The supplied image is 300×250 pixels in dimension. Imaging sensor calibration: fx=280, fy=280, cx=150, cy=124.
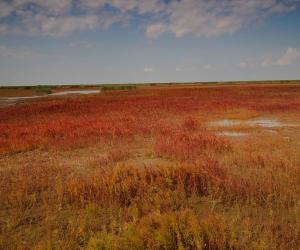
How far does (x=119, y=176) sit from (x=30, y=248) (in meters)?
2.79

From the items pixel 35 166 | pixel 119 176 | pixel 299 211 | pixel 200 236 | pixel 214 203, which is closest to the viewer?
pixel 200 236

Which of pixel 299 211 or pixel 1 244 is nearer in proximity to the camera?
pixel 1 244

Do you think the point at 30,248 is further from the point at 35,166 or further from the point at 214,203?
the point at 35,166

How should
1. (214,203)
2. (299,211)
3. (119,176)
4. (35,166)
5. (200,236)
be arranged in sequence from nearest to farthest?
(200,236) < (299,211) < (214,203) < (119,176) < (35,166)

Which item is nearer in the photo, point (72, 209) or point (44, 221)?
point (44, 221)

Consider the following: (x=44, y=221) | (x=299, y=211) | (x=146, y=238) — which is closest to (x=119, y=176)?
(x=44, y=221)

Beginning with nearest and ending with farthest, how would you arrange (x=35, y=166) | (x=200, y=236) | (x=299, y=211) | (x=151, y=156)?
(x=200, y=236)
(x=299, y=211)
(x=35, y=166)
(x=151, y=156)

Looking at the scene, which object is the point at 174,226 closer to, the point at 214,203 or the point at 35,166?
the point at 214,203

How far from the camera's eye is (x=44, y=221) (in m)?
4.84

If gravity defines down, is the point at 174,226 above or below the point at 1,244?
above

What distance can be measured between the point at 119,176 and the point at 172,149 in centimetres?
288

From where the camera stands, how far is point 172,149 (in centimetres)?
902

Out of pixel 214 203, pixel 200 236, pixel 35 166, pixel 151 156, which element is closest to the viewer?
pixel 200 236

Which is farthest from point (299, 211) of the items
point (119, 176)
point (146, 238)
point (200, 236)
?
point (119, 176)
